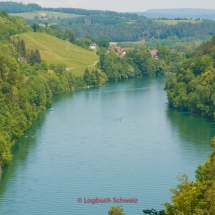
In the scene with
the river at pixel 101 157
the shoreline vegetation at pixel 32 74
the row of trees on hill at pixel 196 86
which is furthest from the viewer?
the row of trees on hill at pixel 196 86

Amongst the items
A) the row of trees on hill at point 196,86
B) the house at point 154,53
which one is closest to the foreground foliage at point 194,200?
the row of trees on hill at point 196,86

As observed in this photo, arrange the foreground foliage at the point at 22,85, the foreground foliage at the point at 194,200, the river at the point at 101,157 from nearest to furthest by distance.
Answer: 1. the foreground foliage at the point at 194,200
2. the river at the point at 101,157
3. the foreground foliage at the point at 22,85

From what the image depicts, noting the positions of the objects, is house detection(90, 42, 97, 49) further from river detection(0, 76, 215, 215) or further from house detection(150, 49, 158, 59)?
river detection(0, 76, 215, 215)

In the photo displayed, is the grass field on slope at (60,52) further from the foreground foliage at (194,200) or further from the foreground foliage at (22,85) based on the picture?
the foreground foliage at (194,200)

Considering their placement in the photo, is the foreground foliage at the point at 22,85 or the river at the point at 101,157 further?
the foreground foliage at the point at 22,85

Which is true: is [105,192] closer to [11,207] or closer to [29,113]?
[11,207]

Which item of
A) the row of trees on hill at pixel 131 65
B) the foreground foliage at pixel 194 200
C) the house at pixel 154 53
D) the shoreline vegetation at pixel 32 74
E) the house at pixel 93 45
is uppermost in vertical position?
the foreground foliage at pixel 194 200

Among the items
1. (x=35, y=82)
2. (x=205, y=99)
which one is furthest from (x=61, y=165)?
(x=35, y=82)
